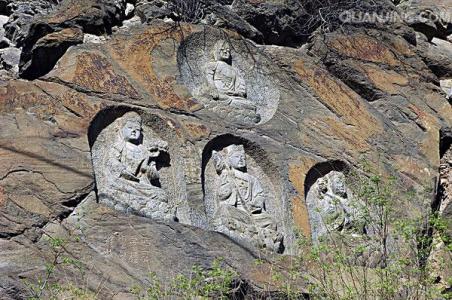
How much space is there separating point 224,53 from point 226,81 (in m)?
0.35

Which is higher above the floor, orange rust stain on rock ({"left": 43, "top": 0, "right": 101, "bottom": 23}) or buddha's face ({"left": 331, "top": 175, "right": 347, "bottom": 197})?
orange rust stain on rock ({"left": 43, "top": 0, "right": 101, "bottom": 23})

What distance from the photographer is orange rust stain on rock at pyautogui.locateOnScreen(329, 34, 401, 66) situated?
40.3 feet

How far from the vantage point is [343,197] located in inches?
420

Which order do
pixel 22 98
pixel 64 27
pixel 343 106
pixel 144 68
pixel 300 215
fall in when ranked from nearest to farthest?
pixel 22 98 → pixel 300 215 → pixel 144 68 → pixel 64 27 → pixel 343 106

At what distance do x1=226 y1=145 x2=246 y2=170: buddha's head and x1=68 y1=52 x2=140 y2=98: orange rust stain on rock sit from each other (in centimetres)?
101

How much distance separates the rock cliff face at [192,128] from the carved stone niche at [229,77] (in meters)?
0.02

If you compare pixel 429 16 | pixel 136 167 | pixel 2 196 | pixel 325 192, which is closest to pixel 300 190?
pixel 325 192

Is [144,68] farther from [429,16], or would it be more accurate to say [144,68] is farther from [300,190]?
[429,16]

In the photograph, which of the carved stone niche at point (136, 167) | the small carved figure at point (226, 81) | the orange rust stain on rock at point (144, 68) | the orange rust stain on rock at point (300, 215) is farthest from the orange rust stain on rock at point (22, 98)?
the orange rust stain on rock at point (300, 215)

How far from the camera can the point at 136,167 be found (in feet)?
31.7

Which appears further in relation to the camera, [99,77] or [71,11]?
[71,11]

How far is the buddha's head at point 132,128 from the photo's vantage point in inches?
385

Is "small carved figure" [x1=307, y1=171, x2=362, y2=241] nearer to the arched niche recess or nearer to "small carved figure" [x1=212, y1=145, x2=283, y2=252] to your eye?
the arched niche recess

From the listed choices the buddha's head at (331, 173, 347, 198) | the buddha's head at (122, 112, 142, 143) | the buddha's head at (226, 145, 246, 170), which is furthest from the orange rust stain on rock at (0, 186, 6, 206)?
the buddha's head at (331, 173, 347, 198)
